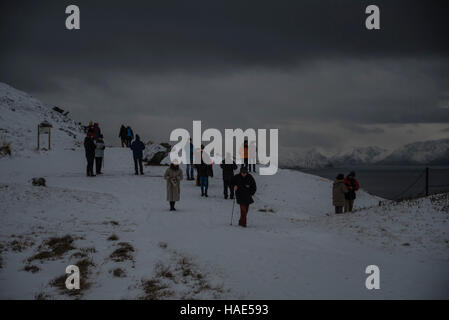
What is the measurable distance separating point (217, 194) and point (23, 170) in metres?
13.9

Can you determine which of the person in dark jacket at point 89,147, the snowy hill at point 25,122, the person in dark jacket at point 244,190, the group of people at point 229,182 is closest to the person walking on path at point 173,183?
the group of people at point 229,182

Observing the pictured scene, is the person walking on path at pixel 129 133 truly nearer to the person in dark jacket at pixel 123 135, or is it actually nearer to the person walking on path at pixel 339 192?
the person in dark jacket at pixel 123 135

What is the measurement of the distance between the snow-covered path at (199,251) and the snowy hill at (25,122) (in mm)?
18789

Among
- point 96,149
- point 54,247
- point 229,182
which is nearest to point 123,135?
point 96,149

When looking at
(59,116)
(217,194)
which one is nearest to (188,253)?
(217,194)

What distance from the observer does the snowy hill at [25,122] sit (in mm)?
35537

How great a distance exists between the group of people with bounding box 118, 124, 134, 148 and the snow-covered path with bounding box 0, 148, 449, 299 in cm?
2030

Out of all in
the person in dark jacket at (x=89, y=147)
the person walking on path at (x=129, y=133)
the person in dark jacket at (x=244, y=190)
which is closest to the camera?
the person in dark jacket at (x=244, y=190)

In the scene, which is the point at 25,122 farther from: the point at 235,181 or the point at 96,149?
the point at 235,181

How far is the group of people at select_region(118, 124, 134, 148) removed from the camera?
1531 inches
